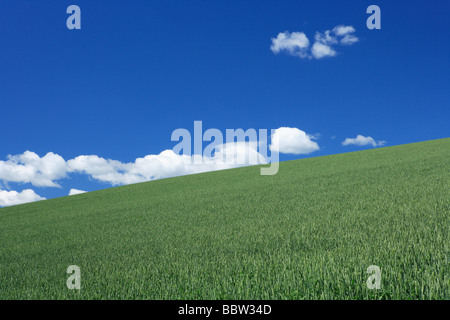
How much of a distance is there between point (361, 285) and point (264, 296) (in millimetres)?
1044

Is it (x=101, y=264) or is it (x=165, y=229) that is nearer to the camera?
(x=101, y=264)

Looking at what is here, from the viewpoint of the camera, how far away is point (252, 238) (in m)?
6.96

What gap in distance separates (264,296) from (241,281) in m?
0.46

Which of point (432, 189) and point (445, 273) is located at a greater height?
point (432, 189)

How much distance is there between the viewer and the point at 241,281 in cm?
386

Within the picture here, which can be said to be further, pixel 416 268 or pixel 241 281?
pixel 241 281

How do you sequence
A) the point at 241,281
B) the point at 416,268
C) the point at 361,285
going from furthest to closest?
the point at 241,281 → the point at 416,268 → the point at 361,285
